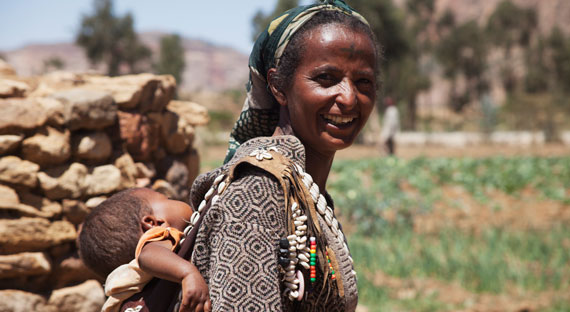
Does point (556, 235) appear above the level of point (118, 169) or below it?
below

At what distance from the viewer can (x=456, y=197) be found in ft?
33.5

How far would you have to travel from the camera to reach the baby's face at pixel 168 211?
1.80 meters

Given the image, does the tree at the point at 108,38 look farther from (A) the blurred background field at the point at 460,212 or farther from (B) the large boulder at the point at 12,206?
(B) the large boulder at the point at 12,206

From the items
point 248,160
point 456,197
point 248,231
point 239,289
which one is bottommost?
point 456,197

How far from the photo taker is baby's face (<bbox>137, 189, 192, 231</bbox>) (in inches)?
70.8

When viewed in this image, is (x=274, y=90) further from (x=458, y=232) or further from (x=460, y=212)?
(x=460, y=212)

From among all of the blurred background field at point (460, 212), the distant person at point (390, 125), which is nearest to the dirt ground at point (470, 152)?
the blurred background field at point (460, 212)

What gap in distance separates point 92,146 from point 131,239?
76.4 inches

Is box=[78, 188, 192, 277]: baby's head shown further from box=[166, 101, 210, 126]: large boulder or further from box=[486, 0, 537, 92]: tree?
box=[486, 0, 537, 92]: tree

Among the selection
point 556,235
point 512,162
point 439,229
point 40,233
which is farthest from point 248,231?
point 512,162

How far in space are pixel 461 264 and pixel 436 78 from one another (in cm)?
6266

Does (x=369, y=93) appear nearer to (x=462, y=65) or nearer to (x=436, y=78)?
(x=462, y=65)

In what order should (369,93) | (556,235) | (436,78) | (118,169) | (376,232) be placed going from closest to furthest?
1. (369,93)
2. (118,169)
3. (556,235)
4. (376,232)
5. (436,78)

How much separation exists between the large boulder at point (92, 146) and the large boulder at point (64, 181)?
0.08 m
